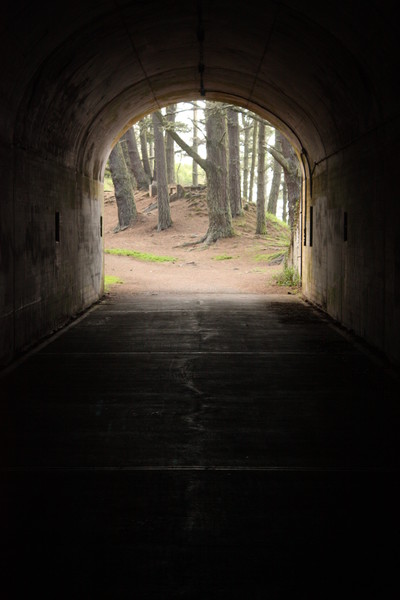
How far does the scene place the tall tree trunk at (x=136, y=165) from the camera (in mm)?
42344

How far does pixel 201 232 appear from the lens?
33.4 meters

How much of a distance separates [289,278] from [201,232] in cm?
1571

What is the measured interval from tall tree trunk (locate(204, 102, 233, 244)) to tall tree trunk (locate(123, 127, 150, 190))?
12238 mm

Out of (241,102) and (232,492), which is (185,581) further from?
(241,102)

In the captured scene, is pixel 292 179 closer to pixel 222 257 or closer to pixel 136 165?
pixel 222 257

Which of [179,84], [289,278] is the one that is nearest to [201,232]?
[289,278]

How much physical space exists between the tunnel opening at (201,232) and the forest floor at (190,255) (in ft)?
0.10

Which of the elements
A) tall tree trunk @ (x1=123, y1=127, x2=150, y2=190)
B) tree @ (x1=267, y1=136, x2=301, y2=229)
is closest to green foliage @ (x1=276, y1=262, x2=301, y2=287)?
tree @ (x1=267, y1=136, x2=301, y2=229)

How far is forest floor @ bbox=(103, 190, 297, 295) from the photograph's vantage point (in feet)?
61.7

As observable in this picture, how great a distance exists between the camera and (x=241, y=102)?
1556cm

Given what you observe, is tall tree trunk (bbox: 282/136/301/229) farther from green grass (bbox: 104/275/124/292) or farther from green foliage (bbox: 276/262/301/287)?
green grass (bbox: 104/275/124/292)

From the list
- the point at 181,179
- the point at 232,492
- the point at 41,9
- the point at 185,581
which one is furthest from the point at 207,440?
the point at 181,179

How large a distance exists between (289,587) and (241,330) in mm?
7725

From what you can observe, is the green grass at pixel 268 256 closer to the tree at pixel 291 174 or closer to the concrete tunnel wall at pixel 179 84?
→ the tree at pixel 291 174
